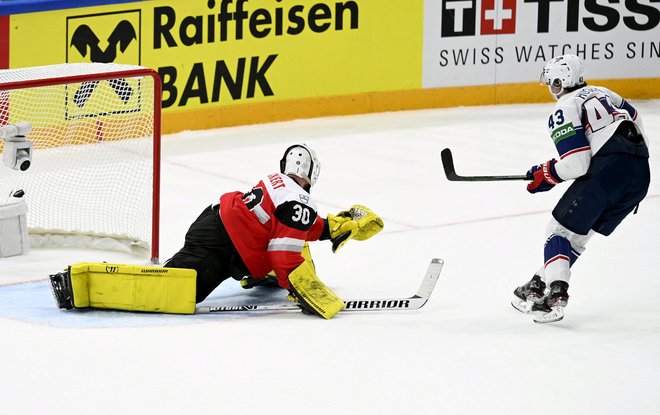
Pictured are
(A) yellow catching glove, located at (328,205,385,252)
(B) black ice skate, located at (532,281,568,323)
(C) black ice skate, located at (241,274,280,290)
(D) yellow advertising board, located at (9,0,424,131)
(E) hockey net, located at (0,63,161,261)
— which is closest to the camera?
(B) black ice skate, located at (532,281,568,323)

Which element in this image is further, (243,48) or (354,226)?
(243,48)

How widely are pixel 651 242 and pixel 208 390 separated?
3338 millimetres

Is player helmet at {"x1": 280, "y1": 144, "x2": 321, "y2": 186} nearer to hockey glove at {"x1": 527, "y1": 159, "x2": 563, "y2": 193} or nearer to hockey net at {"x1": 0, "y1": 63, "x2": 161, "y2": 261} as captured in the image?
hockey glove at {"x1": 527, "y1": 159, "x2": 563, "y2": 193}

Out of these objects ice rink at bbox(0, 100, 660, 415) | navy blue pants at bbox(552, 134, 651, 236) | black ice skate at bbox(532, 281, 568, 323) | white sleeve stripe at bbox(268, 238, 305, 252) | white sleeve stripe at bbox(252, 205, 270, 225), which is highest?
navy blue pants at bbox(552, 134, 651, 236)

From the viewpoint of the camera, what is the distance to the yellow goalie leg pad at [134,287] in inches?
221

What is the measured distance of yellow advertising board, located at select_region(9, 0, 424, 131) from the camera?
920 centimetres

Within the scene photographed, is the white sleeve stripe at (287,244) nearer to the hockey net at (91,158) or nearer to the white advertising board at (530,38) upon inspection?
the hockey net at (91,158)

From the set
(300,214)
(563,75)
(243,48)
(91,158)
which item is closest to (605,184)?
(563,75)

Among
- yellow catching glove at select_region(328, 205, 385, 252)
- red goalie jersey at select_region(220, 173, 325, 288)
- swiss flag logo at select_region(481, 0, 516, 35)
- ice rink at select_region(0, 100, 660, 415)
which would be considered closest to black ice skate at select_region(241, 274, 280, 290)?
ice rink at select_region(0, 100, 660, 415)

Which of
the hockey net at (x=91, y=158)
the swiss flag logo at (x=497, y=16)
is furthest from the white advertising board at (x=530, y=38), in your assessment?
the hockey net at (x=91, y=158)

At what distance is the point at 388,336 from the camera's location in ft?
17.9

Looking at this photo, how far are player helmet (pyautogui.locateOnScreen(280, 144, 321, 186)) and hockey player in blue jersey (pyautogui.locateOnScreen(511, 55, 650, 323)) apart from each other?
3.11 ft

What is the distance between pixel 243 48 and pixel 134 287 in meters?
4.72

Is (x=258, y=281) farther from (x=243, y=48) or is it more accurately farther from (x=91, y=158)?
(x=243, y=48)
